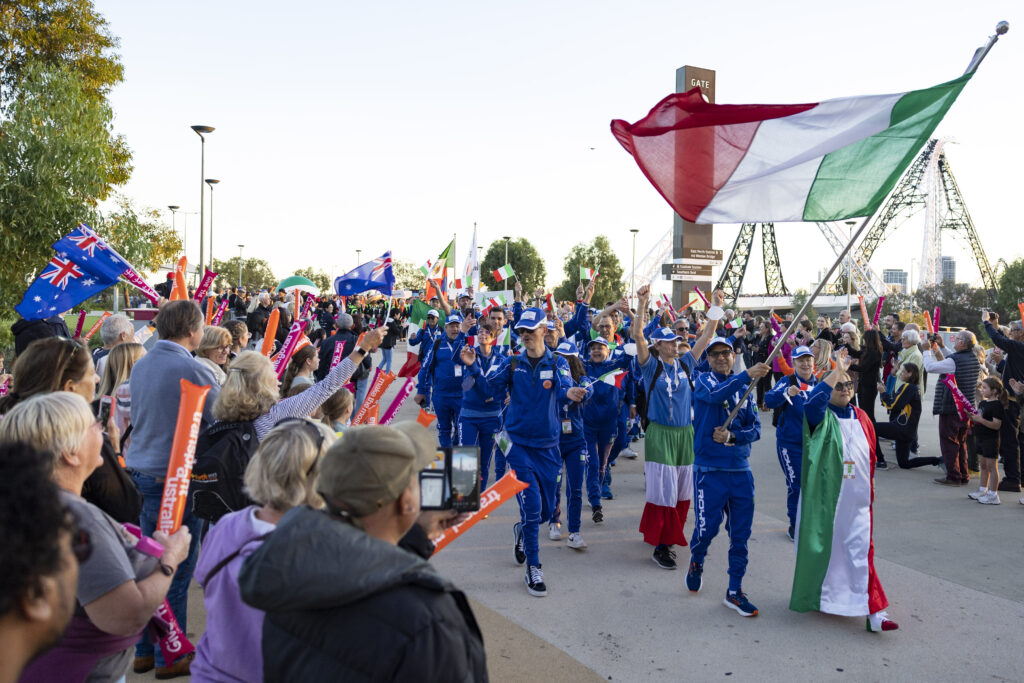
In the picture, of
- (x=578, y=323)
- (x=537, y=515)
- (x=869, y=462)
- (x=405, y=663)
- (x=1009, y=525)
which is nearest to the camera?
(x=405, y=663)

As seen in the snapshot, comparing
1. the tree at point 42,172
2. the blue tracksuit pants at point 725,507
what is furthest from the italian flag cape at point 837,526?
the tree at point 42,172

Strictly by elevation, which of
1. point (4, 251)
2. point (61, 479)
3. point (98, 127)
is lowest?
point (61, 479)

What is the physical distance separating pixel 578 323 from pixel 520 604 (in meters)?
6.34

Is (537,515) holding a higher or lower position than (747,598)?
higher

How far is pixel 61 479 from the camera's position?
92.5 inches

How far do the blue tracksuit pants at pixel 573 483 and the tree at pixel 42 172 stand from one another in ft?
39.9

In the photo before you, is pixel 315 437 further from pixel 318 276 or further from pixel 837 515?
pixel 318 276

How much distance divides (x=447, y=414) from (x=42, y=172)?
1017 centimetres

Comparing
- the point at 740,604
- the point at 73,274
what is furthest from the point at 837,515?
the point at 73,274

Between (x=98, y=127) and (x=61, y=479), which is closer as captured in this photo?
(x=61, y=479)

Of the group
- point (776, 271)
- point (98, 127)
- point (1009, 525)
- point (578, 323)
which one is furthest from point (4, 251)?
point (776, 271)

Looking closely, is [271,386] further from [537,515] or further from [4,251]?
[4,251]

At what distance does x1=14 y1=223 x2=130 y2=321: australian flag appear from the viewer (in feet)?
24.1

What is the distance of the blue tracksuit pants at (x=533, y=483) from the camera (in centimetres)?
558
